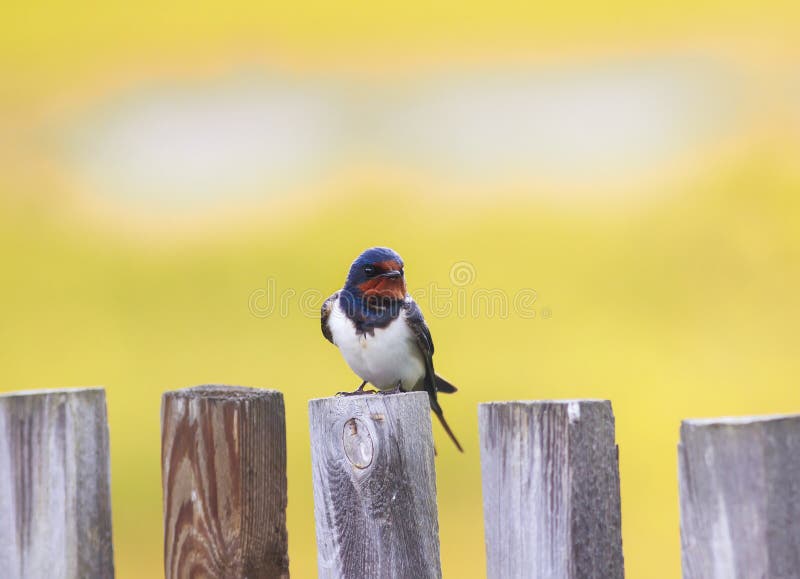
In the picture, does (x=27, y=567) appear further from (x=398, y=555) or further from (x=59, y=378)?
(x=59, y=378)

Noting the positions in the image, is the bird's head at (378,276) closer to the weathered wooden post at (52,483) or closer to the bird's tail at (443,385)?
the bird's tail at (443,385)

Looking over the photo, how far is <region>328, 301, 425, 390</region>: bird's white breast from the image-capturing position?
3.91 m

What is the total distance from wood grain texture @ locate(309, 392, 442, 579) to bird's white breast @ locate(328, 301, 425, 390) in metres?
1.73

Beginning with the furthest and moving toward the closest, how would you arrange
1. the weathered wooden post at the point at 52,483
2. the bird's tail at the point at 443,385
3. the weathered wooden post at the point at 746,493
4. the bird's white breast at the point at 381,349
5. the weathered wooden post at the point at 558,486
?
the bird's tail at the point at 443,385 < the bird's white breast at the point at 381,349 < the weathered wooden post at the point at 52,483 < the weathered wooden post at the point at 558,486 < the weathered wooden post at the point at 746,493

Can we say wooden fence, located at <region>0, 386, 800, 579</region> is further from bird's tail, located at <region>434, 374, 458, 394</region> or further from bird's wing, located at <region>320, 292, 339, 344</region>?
bird's tail, located at <region>434, 374, 458, 394</region>

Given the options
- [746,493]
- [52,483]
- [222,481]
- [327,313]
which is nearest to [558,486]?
[746,493]

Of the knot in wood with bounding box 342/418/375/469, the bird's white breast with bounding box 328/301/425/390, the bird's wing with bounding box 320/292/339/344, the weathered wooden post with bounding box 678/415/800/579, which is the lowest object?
the weathered wooden post with bounding box 678/415/800/579

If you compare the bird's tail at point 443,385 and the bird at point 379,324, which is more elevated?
the bird at point 379,324

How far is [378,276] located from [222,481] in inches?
A: 66.3

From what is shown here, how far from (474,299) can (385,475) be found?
414 centimetres

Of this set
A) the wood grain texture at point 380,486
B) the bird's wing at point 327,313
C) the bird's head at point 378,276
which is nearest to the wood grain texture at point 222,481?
the wood grain texture at point 380,486

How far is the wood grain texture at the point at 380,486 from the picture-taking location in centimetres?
213

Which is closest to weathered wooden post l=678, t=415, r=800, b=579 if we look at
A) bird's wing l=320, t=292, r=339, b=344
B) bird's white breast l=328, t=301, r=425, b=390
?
bird's white breast l=328, t=301, r=425, b=390

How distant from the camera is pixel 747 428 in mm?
1764
